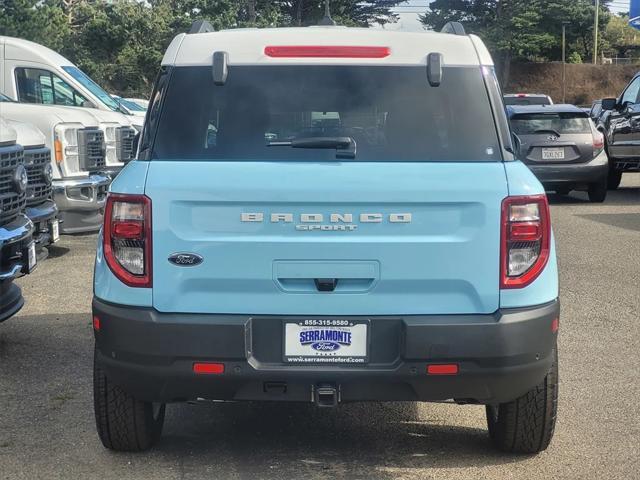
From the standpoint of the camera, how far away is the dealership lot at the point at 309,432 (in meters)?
4.35

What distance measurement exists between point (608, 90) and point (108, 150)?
5854 cm

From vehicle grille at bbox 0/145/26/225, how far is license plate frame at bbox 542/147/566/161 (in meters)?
9.78

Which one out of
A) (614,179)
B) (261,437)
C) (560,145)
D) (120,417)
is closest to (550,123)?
(560,145)

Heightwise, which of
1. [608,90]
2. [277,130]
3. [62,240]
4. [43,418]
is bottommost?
[608,90]

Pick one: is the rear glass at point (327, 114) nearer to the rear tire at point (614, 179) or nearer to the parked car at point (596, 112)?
the rear tire at point (614, 179)

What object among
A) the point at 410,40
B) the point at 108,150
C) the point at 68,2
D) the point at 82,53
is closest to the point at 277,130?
the point at 410,40

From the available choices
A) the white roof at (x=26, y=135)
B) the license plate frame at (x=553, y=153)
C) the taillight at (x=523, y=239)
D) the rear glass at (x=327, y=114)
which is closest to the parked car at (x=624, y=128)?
the license plate frame at (x=553, y=153)

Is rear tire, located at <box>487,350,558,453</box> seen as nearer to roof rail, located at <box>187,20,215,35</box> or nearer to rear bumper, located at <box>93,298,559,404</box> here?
rear bumper, located at <box>93,298,559,404</box>

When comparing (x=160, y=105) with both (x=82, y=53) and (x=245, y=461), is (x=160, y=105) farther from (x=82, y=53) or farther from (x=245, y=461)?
(x=82, y=53)

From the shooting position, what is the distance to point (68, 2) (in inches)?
2717

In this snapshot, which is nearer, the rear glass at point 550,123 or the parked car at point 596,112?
the rear glass at point 550,123

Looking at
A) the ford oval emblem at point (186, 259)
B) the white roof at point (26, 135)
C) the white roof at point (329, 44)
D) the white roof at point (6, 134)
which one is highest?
the white roof at point (329, 44)

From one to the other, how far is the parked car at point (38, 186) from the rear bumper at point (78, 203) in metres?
2.09

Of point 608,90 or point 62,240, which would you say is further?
point 608,90
